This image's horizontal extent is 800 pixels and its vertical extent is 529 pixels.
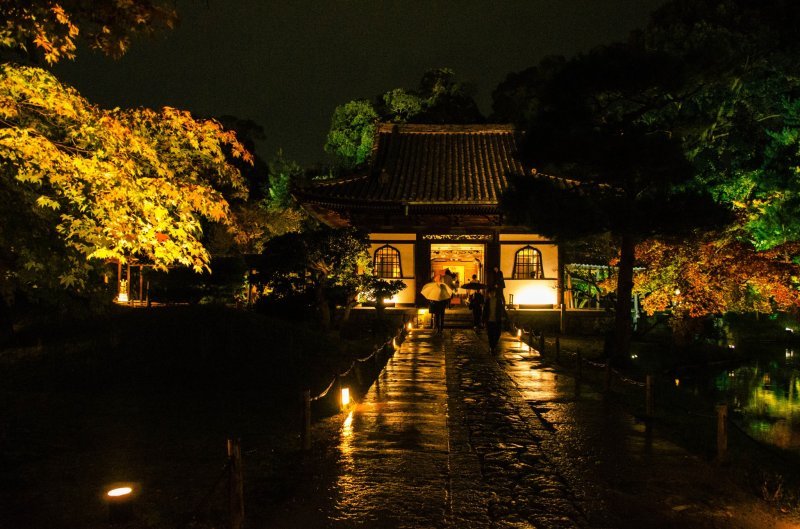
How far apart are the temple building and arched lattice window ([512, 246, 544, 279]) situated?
4 cm

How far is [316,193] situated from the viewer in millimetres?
21828

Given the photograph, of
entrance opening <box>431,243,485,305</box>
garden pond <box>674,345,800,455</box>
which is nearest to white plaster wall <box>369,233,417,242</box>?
entrance opening <box>431,243,485,305</box>

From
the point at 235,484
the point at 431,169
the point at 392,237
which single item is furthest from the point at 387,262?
the point at 235,484

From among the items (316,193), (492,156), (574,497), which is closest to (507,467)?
(574,497)

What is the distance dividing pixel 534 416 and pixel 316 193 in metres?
14.7

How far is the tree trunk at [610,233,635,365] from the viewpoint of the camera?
14.7 m

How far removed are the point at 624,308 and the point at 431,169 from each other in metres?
12.0

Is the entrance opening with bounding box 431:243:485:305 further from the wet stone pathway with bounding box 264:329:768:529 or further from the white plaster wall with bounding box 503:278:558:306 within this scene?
the wet stone pathway with bounding box 264:329:768:529

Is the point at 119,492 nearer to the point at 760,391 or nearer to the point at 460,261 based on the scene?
the point at 760,391

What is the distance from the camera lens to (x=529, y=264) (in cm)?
2373

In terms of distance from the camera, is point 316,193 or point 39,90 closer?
point 39,90

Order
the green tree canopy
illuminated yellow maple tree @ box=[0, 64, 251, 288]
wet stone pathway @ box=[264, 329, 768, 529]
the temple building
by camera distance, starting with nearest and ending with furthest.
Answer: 1. wet stone pathway @ box=[264, 329, 768, 529]
2. illuminated yellow maple tree @ box=[0, 64, 251, 288]
3. the temple building
4. the green tree canopy

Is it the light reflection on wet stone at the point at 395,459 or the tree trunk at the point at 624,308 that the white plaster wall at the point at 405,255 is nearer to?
the tree trunk at the point at 624,308

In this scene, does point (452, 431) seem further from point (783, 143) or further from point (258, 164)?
point (258, 164)
